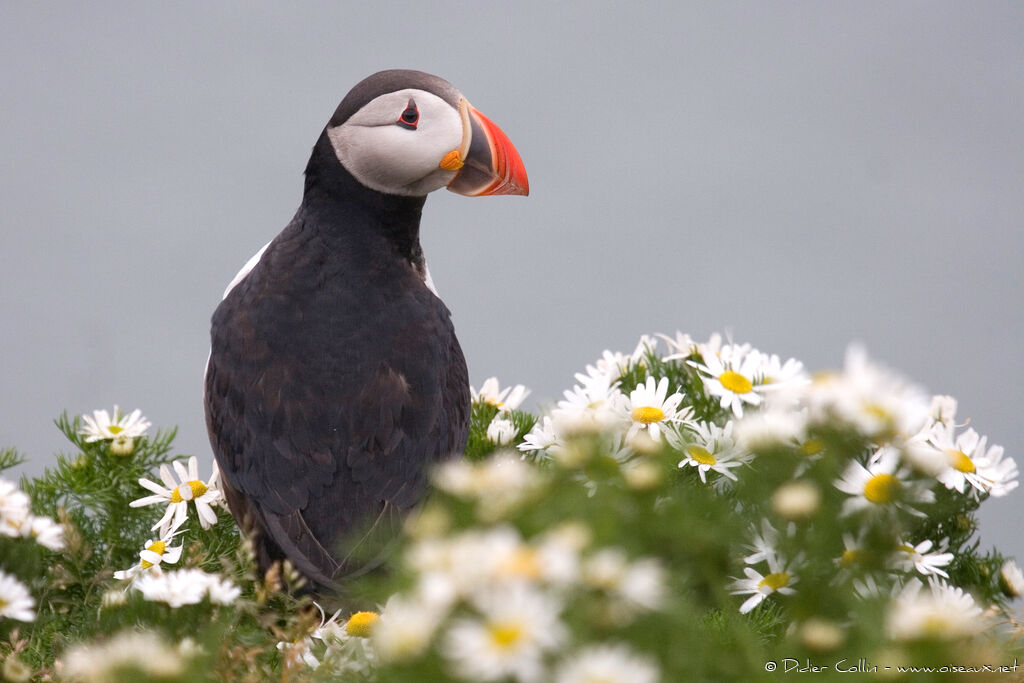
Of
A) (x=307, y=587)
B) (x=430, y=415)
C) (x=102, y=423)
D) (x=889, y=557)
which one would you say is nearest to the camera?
(x=889, y=557)

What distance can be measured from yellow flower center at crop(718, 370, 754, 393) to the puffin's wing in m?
0.79

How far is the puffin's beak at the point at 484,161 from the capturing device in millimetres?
3152

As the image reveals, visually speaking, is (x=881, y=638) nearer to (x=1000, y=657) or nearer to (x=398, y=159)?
(x=1000, y=657)

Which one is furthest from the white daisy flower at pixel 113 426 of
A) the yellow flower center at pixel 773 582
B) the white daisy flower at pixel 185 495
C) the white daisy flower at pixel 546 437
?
the yellow flower center at pixel 773 582

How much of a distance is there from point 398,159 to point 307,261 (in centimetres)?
40

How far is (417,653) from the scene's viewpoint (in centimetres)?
96

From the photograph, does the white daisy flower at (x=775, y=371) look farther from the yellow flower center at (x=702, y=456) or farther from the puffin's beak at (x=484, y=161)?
the puffin's beak at (x=484, y=161)

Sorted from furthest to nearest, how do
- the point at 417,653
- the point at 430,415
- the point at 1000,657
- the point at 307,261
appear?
the point at 307,261
the point at 430,415
the point at 1000,657
the point at 417,653

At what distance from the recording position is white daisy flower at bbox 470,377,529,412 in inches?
151

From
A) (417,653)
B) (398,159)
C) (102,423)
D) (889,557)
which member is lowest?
(417,653)

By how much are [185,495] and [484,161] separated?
1.35m

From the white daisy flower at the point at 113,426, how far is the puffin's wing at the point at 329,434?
1.94 feet

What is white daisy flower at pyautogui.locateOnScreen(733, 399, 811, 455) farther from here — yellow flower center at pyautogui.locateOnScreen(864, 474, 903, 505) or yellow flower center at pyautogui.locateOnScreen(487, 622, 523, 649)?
yellow flower center at pyautogui.locateOnScreen(487, 622, 523, 649)

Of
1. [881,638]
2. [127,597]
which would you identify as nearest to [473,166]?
[127,597]
